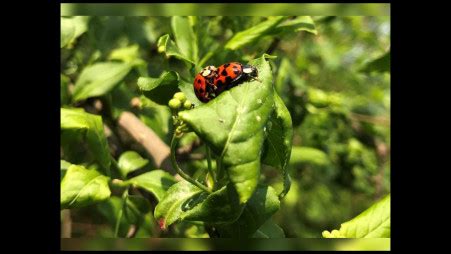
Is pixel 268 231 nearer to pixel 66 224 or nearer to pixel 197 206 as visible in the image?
pixel 197 206

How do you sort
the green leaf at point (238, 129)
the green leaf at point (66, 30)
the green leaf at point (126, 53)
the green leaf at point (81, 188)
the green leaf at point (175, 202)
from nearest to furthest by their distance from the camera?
1. the green leaf at point (238, 129)
2. the green leaf at point (175, 202)
3. the green leaf at point (81, 188)
4. the green leaf at point (66, 30)
5. the green leaf at point (126, 53)

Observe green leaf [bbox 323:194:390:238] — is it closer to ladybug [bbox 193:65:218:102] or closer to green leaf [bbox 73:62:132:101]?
ladybug [bbox 193:65:218:102]

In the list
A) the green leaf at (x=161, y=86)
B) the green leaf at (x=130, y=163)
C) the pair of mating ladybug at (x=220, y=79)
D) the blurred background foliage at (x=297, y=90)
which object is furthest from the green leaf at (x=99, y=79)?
the pair of mating ladybug at (x=220, y=79)

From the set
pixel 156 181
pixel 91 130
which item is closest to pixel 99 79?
pixel 91 130

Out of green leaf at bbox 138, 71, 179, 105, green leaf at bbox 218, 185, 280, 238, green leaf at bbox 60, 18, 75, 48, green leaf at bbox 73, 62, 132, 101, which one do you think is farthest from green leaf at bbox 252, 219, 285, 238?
green leaf at bbox 60, 18, 75, 48

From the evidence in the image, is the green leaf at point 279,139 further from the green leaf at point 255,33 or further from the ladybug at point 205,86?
the green leaf at point 255,33
